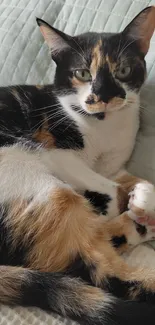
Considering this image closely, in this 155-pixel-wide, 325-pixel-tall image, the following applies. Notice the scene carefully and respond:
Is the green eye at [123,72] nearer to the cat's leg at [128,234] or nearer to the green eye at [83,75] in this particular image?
the green eye at [83,75]

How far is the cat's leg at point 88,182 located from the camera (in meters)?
1.26

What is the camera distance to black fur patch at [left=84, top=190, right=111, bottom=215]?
1.25 meters

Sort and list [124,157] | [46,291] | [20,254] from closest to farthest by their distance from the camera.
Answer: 1. [46,291]
2. [20,254]
3. [124,157]

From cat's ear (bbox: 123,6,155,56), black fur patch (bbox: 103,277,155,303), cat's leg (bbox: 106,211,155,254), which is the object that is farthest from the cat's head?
black fur patch (bbox: 103,277,155,303)

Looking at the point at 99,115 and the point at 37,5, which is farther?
the point at 37,5

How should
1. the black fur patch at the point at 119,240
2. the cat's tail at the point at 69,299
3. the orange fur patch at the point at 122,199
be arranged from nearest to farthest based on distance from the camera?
the cat's tail at the point at 69,299
the black fur patch at the point at 119,240
the orange fur patch at the point at 122,199

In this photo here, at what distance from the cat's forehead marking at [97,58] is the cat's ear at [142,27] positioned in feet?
0.26

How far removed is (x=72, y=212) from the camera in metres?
1.12

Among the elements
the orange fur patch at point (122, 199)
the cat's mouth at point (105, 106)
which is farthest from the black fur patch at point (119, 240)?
the cat's mouth at point (105, 106)

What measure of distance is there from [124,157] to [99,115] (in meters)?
0.17

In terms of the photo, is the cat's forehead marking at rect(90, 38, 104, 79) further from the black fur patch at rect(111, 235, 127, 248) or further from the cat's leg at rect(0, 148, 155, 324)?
the black fur patch at rect(111, 235, 127, 248)

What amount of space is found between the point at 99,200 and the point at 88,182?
0.06m

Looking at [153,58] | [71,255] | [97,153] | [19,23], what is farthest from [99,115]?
[19,23]

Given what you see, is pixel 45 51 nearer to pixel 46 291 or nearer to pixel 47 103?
pixel 47 103
